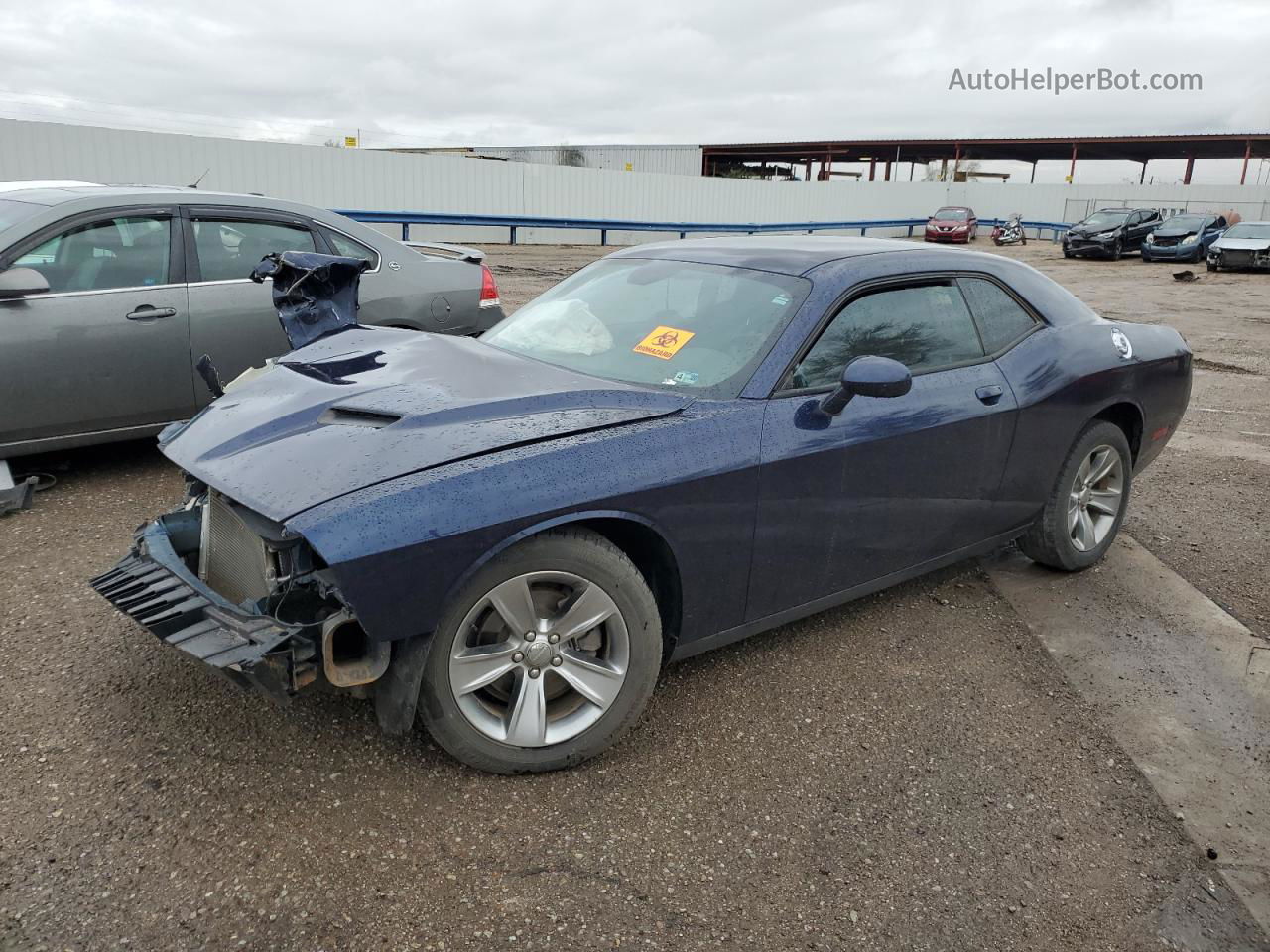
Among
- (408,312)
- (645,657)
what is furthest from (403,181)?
(645,657)

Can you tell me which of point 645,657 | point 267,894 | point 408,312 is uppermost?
point 408,312

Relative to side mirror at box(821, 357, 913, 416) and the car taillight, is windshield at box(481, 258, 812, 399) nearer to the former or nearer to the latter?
side mirror at box(821, 357, 913, 416)

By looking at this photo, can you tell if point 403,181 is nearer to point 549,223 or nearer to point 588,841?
point 549,223

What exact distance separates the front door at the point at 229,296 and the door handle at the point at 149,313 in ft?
0.38

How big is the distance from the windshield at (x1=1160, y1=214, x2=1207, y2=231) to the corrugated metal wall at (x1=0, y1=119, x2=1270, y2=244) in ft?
40.6

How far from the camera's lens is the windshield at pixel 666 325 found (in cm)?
328

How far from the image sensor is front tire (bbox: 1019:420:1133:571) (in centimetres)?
432

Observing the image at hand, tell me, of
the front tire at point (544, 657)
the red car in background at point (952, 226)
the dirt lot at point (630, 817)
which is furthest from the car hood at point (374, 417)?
the red car in background at point (952, 226)

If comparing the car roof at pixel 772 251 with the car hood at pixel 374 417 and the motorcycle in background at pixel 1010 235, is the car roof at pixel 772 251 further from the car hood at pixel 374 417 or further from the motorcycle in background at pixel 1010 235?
the motorcycle in background at pixel 1010 235

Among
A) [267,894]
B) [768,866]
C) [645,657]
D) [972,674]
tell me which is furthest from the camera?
[972,674]

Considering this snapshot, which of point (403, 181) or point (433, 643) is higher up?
point (403, 181)

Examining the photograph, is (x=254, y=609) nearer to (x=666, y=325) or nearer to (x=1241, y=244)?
(x=666, y=325)

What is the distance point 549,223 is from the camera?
958 inches

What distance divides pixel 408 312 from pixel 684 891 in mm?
4516
